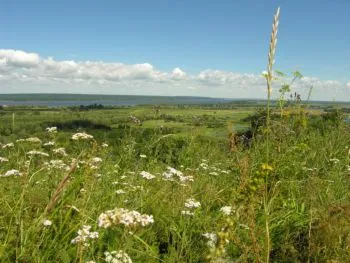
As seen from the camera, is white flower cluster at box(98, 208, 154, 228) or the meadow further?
the meadow

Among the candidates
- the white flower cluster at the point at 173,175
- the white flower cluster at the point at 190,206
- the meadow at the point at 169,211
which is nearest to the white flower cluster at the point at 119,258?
the meadow at the point at 169,211

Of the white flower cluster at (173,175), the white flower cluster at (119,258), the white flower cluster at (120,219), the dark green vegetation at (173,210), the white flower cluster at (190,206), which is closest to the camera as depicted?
the white flower cluster at (120,219)

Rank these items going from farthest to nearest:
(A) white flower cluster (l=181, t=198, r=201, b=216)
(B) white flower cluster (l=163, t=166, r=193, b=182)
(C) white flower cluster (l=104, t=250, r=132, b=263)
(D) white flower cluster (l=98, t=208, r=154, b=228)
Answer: (B) white flower cluster (l=163, t=166, r=193, b=182), (A) white flower cluster (l=181, t=198, r=201, b=216), (C) white flower cluster (l=104, t=250, r=132, b=263), (D) white flower cluster (l=98, t=208, r=154, b=228)

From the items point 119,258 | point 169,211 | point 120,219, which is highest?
Answer: point 120,219

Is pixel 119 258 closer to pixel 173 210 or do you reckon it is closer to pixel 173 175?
pixel 173 210

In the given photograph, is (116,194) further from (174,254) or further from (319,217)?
(319,217)

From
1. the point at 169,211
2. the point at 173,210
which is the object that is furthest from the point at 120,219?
the point at 169,211

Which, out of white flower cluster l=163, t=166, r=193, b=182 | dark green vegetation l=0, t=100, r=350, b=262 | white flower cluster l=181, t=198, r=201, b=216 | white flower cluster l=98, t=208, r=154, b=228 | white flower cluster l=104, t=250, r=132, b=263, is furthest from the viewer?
white flower cluster l=163, t=166, r=193, b=182

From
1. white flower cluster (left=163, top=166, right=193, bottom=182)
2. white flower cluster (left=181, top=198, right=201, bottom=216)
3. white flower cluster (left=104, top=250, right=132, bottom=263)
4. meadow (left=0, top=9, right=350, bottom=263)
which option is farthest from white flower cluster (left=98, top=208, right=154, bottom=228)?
white flower cluster (left=163, top=166, right=193, bottom=182)

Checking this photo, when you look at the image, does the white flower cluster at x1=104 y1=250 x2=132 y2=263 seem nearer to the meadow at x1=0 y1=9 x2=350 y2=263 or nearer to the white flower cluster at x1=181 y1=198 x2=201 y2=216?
the meadow at x1=0 y1=9 x2=350 y2=263

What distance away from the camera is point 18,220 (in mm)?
2803

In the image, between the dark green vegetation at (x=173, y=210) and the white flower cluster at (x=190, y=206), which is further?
the white flower cluster at (x=190, y=206)

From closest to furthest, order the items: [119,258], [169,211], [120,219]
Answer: [120,219], [119,258], [169,211]

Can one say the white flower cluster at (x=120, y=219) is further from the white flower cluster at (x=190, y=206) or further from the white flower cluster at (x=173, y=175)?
the white flower cluster at (x=173, y=175)
